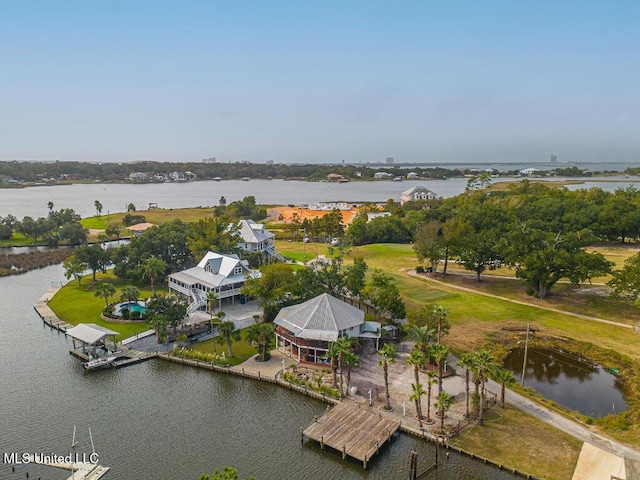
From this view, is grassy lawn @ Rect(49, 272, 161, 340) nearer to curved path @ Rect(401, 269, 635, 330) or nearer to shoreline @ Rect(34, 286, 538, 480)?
shoreline @ Rect(34, 286, 538, 480)

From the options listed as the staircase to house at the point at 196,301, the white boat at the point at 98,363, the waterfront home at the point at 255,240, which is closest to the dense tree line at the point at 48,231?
the waterfront home at the point at 255,240

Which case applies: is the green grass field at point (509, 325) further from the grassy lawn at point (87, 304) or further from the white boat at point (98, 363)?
the white boat at point (98, 363)

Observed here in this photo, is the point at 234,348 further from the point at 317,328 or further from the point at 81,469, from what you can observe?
the point at 81,469

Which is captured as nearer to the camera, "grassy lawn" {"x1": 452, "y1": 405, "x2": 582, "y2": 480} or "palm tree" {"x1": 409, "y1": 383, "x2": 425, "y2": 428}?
"grassy lawn" {"x1": 452, "y1": 405, "x2": 582, "y2": 480}

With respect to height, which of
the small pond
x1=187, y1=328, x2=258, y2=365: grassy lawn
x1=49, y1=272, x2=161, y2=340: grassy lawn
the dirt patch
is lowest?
the small pond

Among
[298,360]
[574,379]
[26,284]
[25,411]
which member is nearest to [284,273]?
[298,360]

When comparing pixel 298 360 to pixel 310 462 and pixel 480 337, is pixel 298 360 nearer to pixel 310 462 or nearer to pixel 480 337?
pixel 310 462

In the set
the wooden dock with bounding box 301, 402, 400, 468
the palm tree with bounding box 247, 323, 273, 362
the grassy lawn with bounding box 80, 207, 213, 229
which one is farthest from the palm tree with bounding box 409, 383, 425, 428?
the grassy lawn with bounding box 80, 207, 213, 229

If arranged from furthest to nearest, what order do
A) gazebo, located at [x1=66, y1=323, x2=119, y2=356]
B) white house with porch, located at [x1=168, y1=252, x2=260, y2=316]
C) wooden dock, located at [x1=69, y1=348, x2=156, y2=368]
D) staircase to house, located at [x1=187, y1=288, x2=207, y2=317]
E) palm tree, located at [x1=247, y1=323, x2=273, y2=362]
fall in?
white house with porch, located at [x1=168, y1=252, x2=260, y2=316], staircase to house, located at [x1=187, y1=288, x2=207, y2=317], gazebo, located at [x1=66, y1=323, x2=119, y2=356], wooden dock, located at [x1=69, y1=348, x2=156, y2=368], palm tree, located at [x1=247, y1=323, x2=273, y2=362]
